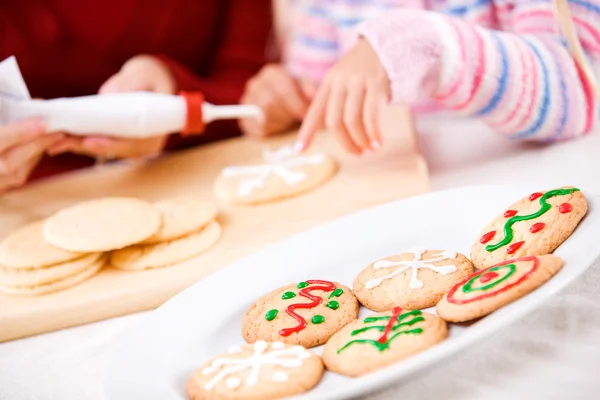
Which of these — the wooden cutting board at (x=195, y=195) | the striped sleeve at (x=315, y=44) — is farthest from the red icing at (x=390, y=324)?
the striped sleeve at (x=315, y=44)

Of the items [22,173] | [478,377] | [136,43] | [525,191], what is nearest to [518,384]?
[478,377]

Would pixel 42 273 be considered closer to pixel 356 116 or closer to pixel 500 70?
pixel 356 116

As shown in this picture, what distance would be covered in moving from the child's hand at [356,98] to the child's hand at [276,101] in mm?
260

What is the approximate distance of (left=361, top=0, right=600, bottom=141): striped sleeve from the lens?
2.73 ft

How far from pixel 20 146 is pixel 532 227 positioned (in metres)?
0.70

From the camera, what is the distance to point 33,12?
4.04ft

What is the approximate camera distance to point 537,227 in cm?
56

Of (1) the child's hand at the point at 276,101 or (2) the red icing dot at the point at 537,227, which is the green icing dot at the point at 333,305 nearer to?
(2) the red icing dot at the point at 537,227

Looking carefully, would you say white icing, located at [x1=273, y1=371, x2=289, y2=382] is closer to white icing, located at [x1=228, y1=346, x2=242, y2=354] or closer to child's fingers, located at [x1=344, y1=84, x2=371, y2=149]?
white icing, located at [x1=228, y1=346, x2=242, y2=354]

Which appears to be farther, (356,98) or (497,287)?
(356,98)

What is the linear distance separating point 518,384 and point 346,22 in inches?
35.5

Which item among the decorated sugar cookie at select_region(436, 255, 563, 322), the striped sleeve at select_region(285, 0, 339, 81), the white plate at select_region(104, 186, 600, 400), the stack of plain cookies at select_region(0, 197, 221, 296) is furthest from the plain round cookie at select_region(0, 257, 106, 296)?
the striped sleeve at select_region(285, 0, 339, 81)

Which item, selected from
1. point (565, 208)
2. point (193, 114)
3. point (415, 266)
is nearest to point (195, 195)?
point (193, 114)

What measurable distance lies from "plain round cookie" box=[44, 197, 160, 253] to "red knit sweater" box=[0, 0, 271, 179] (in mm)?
384
